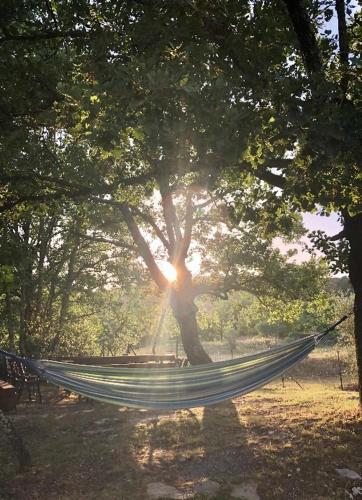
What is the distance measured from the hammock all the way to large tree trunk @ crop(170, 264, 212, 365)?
5.77 metres

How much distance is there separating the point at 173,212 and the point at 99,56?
676cm

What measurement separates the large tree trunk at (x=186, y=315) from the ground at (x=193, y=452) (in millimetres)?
2962

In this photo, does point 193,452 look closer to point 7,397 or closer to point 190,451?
point 190,451

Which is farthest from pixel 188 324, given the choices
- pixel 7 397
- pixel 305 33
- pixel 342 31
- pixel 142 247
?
pixel 305 33

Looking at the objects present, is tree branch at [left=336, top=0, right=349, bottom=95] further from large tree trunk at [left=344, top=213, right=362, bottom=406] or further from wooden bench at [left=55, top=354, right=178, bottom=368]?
wooden bench at [left=55, top=354, right=178, bottom=368]

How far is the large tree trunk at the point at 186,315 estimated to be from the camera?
11641 millimetres

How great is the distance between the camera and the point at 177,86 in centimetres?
420

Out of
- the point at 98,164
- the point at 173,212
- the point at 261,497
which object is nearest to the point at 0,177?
the point at 98,164

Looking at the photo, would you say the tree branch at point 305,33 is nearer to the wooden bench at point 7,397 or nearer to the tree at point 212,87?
the tree at point 212,87

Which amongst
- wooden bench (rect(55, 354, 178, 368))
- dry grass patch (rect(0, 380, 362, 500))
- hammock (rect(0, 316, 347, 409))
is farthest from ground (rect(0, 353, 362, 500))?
wooden bench (rect(55, 354, 178, 368))

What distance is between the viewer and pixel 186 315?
11.6 metres

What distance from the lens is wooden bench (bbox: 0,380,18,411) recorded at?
761 cm

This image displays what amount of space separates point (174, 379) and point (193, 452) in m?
1.10

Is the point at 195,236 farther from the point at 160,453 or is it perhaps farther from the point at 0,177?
the point at 160,453
